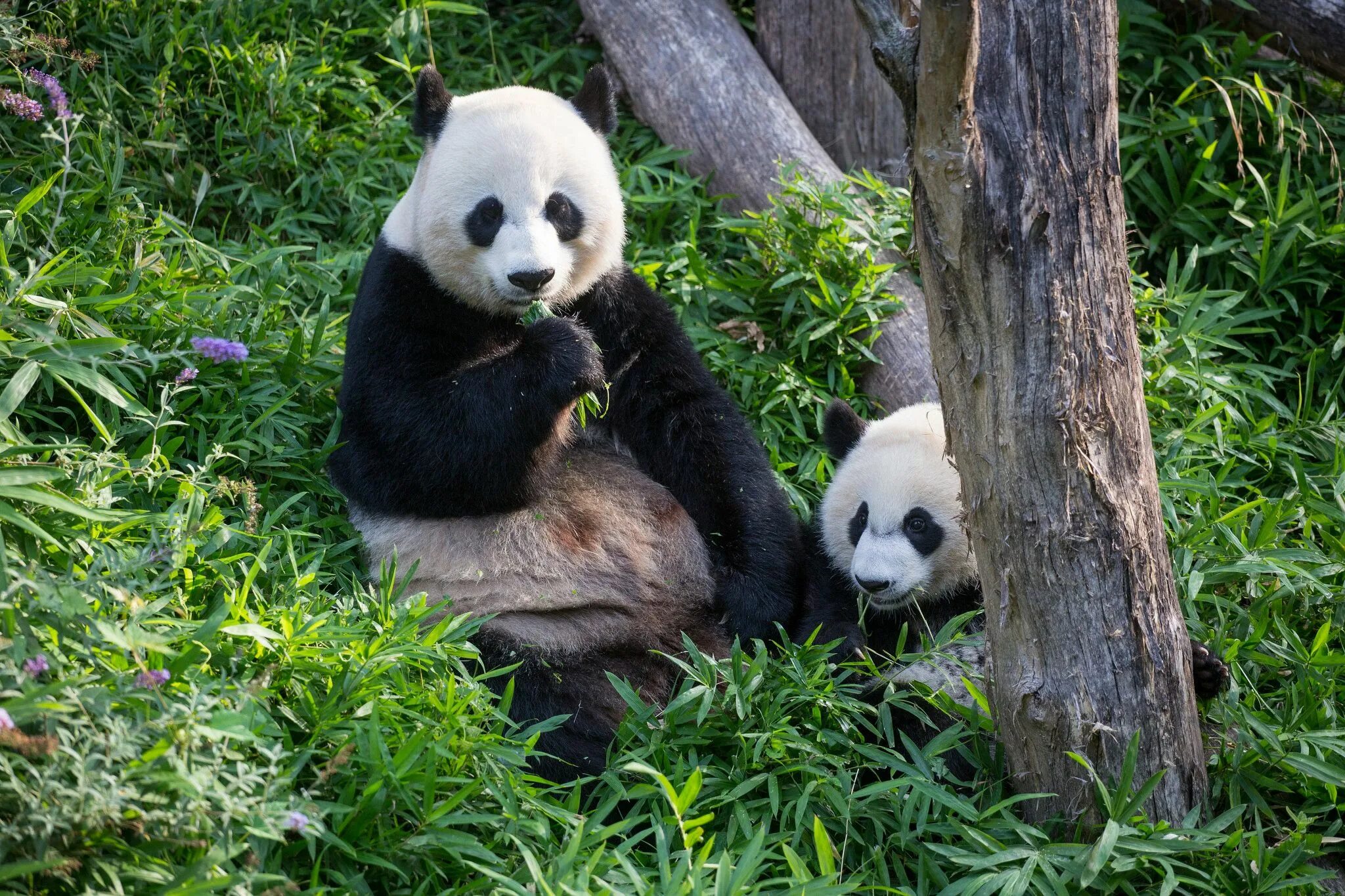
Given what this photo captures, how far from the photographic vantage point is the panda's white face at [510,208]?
392 cm

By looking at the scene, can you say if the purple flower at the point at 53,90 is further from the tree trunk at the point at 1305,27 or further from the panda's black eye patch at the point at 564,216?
the tree trunk at the point at 1305,27

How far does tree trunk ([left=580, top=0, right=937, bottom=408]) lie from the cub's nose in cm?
208

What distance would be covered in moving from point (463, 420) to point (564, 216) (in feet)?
2.55

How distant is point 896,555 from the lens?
13.1 feet

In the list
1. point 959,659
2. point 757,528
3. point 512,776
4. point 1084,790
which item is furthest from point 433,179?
point 1084,790

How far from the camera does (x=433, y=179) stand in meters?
4.06

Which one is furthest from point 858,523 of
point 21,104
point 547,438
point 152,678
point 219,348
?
point 21,104

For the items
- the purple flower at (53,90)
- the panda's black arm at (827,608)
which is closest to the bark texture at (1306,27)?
the panda's black arm at (827,608)

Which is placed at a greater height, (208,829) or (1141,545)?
(1141,545)

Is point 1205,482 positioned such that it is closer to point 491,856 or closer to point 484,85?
point 491,856

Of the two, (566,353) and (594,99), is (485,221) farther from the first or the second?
(594,99)

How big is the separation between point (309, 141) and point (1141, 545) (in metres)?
4.21

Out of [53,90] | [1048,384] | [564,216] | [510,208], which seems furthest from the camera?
[53,90]

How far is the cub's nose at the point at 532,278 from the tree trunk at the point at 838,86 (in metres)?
2.69
